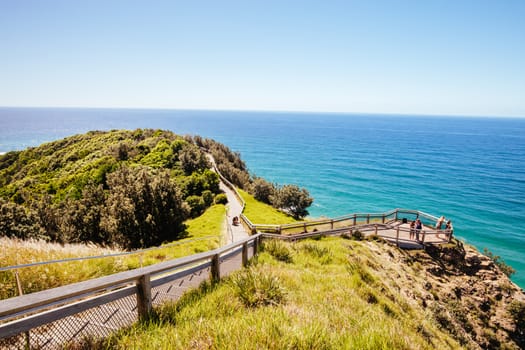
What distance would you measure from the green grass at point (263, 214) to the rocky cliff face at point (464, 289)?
1164cm

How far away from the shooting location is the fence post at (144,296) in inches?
128

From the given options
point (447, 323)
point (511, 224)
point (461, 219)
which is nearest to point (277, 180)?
point (461, 219)

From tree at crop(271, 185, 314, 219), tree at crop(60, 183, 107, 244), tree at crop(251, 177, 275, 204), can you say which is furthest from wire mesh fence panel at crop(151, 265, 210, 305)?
tree at crop(251, 177, 275, 204)

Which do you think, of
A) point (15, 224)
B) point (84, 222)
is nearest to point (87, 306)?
point (15, 224)

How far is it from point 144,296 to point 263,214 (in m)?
26.7

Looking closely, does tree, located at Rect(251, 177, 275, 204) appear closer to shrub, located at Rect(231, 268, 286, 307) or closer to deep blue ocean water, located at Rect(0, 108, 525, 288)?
deep blue ocean water, located at Rect(0, 108, 525, 288)

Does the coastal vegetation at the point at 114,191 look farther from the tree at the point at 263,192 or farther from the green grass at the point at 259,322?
the green grass at the point at 259,322

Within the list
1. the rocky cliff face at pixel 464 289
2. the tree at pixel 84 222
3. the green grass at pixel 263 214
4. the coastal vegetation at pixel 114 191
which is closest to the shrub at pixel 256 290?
the rocky cliff face at pixel 464 289

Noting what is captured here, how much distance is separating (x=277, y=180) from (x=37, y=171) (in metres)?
49.0

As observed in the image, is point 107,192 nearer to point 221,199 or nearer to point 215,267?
point 221,199

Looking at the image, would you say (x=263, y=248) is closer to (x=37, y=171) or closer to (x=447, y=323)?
(x=447, y=323)

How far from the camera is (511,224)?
38.8m

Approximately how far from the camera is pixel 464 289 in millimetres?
17609

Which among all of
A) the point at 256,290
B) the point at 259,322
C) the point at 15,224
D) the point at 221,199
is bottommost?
the point at 221,199
